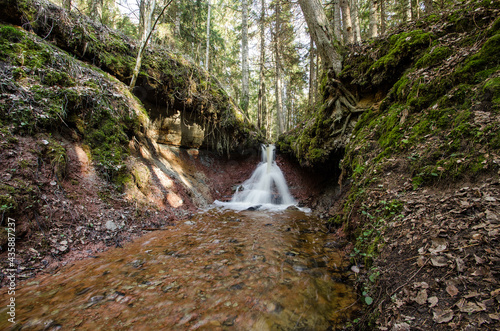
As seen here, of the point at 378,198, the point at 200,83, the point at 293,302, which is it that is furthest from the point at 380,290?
the point at 200,83

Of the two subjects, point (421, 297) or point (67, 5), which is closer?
point (421, 297)

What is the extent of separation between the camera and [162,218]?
5.23 meters

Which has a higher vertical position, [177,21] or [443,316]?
[177,21]

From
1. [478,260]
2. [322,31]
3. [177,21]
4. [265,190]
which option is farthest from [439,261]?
[177,21]

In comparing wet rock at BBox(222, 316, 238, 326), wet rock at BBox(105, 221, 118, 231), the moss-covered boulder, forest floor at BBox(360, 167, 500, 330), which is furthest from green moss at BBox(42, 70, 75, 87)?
forest floor at BBox(360, 167, 500, 330)

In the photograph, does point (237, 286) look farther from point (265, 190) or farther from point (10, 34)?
point (265, 190)

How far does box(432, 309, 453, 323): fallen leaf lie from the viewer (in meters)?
1.39

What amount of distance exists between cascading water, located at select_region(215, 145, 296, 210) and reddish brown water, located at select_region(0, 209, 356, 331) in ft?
15.0

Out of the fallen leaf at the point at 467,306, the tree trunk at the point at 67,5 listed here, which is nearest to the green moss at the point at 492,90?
the fallen leaf at the point at 467,306

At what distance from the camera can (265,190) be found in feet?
34.2

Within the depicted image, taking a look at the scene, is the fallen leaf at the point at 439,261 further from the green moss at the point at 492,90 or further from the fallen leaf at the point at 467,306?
the green moss at the point at 492,90

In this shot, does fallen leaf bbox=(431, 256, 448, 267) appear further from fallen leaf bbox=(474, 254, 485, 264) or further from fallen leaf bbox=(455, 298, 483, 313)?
fallen leaf bbox=(455, 298, 483, 313)

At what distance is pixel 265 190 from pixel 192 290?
8.06 meters

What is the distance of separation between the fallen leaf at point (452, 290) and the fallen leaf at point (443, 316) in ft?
0.47
